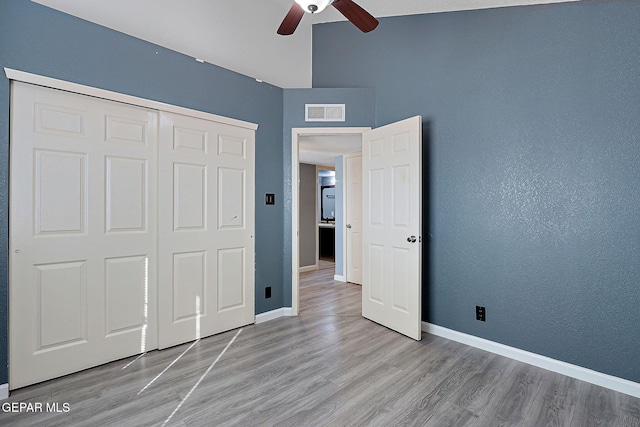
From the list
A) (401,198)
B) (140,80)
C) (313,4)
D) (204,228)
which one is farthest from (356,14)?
(204,228)

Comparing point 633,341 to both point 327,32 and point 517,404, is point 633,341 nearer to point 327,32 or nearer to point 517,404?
point 517,404

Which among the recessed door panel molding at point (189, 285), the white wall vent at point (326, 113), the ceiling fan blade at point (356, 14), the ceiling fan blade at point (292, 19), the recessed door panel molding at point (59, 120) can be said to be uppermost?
the ceiling fan blade at point (292, 19)

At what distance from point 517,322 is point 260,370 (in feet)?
6.74

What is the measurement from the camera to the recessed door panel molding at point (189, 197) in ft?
9.31

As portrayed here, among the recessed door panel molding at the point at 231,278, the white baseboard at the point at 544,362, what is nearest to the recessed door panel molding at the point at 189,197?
the recessed door panel molding at the point at 231,278

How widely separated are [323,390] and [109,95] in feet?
8.53

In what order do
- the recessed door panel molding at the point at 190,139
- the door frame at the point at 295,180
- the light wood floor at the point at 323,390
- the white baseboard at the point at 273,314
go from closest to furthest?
the light wood floor at the point at 323,390
the recessed door panel molding at the point at 190,139
the white baseboard at the point at 273,314
the door frame at the point at 295,180

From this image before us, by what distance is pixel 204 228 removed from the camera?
9.91 feet

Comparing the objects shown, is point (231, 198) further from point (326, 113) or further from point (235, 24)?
point (235, 24)

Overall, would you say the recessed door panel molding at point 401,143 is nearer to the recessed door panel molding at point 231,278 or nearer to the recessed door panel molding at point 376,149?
the recessed door panel molding at point 376,149

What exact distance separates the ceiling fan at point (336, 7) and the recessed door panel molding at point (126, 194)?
1.56 metres

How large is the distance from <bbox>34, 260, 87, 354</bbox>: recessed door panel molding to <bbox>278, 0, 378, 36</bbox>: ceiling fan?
7.39ft

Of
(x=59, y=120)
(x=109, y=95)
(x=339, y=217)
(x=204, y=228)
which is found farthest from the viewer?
(x=339, y=217)

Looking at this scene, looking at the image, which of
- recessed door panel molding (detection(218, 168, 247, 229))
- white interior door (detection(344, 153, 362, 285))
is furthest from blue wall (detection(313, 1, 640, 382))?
white interior door (detection(344, 153, 362, 285))
